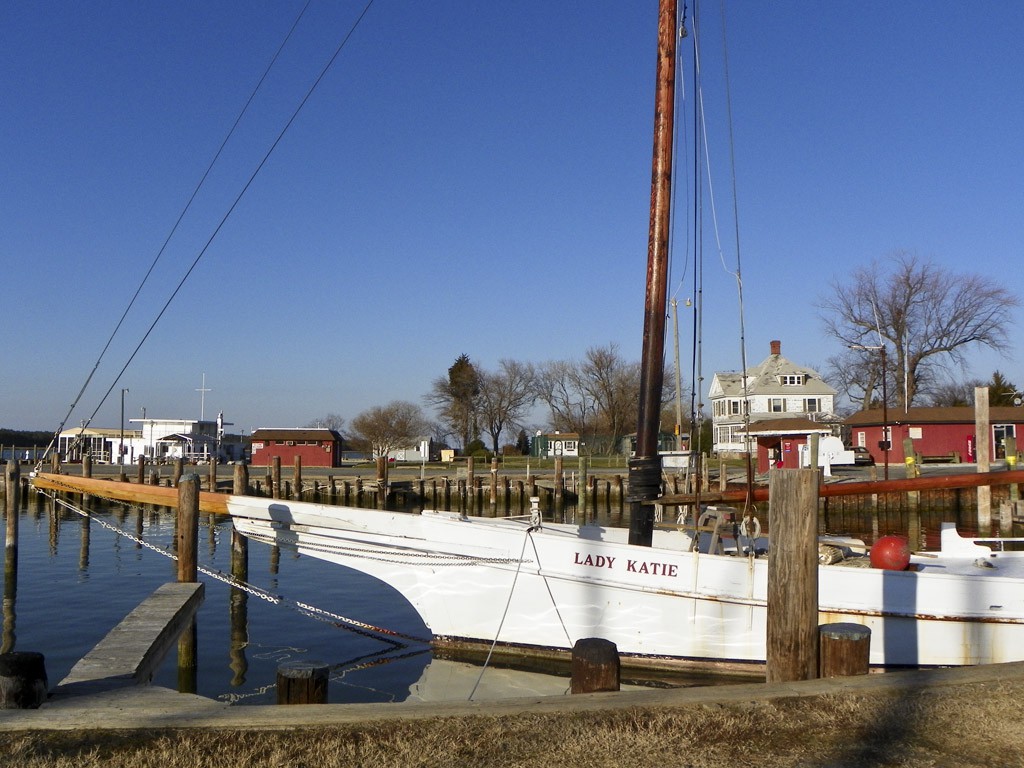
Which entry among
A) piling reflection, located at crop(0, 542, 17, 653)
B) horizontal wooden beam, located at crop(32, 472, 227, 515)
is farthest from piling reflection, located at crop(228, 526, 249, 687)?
piling reflection, located at crop(0, 542, 17, 653)

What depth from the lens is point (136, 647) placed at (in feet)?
25.3

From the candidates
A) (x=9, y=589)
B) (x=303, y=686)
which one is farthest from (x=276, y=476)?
(x=303, y=686)

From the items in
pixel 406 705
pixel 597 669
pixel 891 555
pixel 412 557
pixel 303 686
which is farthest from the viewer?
pixel 412 557

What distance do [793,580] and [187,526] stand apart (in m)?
7.05

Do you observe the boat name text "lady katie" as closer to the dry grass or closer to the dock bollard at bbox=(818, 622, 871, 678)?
the dock bollard at bbox=(818, 622, 871, 678)

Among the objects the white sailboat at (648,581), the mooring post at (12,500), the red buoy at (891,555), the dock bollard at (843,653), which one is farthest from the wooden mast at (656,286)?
the mooring post at (12,500)

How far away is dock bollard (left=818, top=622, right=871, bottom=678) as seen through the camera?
22.4 feet

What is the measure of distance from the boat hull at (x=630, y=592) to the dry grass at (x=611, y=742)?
4404 millimetres

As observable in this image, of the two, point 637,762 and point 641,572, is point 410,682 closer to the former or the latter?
point 641,572

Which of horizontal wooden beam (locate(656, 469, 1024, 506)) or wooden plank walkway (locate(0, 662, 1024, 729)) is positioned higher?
horizontal wooden beam (locate(656, 469, 1024, 506))

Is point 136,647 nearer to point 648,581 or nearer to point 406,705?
point 406,705

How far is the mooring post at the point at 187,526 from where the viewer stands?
10.6 m

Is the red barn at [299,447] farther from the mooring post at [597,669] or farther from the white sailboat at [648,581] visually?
the mooring post at [597,669]

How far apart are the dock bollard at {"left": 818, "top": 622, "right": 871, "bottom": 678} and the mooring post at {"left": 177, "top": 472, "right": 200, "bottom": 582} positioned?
7208 millimetres
